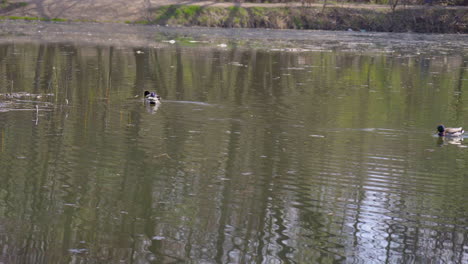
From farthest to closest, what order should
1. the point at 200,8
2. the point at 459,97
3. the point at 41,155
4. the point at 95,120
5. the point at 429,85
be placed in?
the point at 200,8
the point at 429,85
the point at 459,97
the point at 95,120
the point at 41,155

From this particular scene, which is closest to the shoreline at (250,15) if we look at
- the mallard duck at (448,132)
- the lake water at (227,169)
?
the lake water at (227,169)

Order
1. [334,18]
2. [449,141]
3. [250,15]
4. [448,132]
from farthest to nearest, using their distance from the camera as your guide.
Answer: [334,18] → [250,15] → [448,132] → [449,141]

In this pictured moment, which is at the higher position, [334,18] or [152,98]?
[334,18]

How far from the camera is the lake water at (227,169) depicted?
686 cm

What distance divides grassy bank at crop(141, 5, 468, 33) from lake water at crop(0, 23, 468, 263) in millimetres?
30414

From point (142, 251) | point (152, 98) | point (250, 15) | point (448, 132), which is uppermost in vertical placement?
point (250, 15)

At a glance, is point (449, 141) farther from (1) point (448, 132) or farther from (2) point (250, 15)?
(2) point (250, 15)

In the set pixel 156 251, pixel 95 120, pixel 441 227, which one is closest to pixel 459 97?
pixel 95 120

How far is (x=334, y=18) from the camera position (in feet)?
177

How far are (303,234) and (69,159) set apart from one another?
383 centimetres

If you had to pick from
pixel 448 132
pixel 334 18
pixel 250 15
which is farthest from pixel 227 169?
pixel 334 18

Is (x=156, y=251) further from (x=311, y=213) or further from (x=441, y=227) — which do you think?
(x=441, y=227)

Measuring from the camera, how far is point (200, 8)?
50.8 meters

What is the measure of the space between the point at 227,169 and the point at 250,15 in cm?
4271
